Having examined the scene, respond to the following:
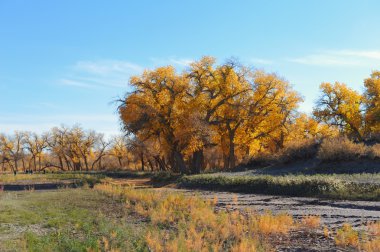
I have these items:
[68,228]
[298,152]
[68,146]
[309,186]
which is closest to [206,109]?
[298,152]

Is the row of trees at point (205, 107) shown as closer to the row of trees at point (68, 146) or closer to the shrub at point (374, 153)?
the shrub at point (374, 153)

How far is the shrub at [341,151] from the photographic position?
25.5m

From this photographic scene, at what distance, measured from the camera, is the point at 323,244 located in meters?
8.28

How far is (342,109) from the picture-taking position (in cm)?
5041

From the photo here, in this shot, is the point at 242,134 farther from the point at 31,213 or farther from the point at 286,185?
the point at 31,213

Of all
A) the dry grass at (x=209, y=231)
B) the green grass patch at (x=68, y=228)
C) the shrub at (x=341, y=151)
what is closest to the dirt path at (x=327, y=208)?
the dry grass at (x=209, y=231)

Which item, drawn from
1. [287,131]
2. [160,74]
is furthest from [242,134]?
[160,74]

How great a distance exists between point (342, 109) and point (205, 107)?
73.3 feet

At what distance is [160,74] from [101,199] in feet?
73.1

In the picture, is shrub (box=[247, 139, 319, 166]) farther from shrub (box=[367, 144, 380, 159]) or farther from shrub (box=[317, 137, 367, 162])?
shrub (box=[367, 144, 380, 159])

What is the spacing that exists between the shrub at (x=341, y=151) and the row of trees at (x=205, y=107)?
10.8 m

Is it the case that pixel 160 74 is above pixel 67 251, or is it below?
above

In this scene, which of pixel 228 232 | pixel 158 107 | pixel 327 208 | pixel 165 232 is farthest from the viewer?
pixel 158 107

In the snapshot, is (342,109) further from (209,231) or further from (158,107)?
(209,231)
